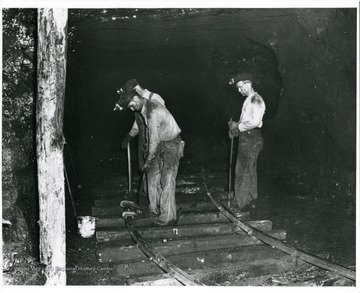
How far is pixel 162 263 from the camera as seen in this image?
14.8 ft

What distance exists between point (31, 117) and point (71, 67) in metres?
5.53

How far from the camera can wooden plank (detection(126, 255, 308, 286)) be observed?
424 cm

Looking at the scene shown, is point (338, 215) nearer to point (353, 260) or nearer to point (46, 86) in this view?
point (353, 260)

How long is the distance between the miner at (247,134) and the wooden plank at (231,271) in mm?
1824

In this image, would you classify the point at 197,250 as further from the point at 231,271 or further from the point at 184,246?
the point at 231,271

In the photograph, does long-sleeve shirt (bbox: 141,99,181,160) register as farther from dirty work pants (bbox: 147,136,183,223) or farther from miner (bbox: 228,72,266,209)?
miner (bbox: 228,72,266,209)

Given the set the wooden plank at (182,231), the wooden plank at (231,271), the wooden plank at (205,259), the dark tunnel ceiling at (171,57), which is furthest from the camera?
the dark tunnel ceiling at (171,57)

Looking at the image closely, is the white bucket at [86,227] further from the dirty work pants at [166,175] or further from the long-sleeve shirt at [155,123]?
the long-sleeve shirt at [155,123]

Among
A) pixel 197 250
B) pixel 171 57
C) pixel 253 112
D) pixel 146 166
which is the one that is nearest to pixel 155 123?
pixel 146 166

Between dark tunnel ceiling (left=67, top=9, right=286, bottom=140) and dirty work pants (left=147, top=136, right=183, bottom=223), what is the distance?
2832 mm

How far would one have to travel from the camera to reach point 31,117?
17.8ft

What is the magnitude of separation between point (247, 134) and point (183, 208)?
1.50 metres

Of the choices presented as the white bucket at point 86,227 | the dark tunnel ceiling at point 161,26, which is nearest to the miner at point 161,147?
the white bucket at point 86,227

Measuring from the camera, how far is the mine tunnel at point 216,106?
541cm
